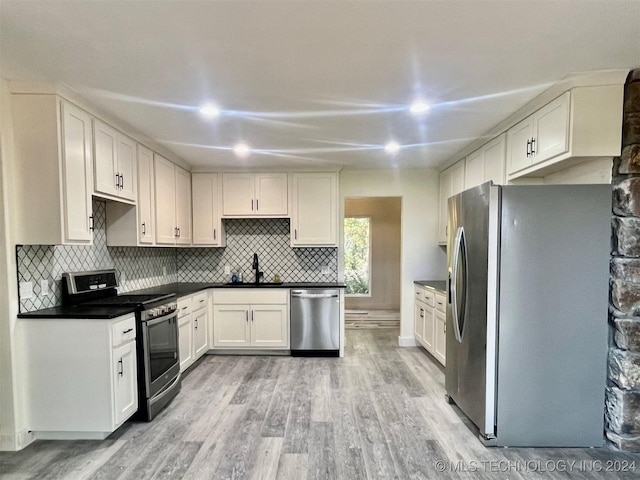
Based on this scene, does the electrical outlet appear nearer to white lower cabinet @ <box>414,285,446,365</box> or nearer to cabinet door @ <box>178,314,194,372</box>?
cabinet door @ <box>178,314,194,372</box>

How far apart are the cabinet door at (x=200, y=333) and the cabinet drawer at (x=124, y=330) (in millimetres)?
1150

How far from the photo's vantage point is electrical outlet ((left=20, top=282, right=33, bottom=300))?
2.15m

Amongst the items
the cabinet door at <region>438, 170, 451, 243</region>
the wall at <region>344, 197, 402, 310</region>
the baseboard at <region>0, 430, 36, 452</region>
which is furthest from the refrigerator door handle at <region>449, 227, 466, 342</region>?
the wall at <region>344, 197, 402, 310</region>

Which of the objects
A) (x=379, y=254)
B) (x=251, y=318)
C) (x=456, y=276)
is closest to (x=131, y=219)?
(x=251, y=318)

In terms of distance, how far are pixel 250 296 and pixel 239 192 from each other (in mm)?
1418

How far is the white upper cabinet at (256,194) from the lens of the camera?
4.14 meters

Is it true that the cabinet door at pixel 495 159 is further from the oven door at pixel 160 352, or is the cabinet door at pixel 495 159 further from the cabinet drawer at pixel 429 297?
the oven door at pixel 160 352

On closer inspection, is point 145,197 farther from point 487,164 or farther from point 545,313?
point 545,313

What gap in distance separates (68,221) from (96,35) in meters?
1.30

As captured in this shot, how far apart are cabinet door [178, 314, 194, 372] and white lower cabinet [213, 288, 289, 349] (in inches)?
21.4

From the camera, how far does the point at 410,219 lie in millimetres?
4391

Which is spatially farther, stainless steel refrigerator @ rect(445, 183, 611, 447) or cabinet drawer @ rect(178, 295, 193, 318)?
cabinet drawer @ rect(178, 295, 193, 318)

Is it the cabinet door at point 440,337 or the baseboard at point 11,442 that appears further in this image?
the cabinet door at point 440,337

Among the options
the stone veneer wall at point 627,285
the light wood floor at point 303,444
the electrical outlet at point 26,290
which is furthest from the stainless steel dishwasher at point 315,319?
the stone veneer wall at point 627,285
